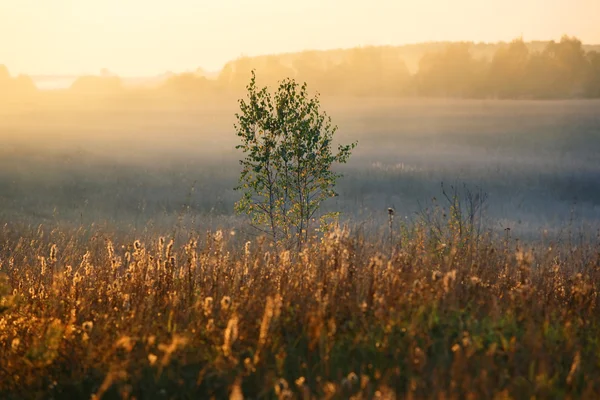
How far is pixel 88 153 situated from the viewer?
70.7 metres

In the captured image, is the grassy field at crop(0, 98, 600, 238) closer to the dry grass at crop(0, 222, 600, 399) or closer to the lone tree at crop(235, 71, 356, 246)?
the lone tree at crop(235, 71, 356, 246)

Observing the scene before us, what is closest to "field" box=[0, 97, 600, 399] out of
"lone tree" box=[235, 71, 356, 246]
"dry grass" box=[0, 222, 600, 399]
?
"dry grass" box=[0, 222, 600, 399]

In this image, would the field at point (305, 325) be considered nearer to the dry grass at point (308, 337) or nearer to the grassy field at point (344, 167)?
the dry grass at point (308, 337)

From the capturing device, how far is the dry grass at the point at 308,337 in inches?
265

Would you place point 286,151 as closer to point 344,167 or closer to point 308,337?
point 308,337

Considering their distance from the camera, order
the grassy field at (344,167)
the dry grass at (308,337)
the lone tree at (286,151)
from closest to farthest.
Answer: the dry grass at (308,337) → the lone tree at (286,151) → the grassy field at (344,167)

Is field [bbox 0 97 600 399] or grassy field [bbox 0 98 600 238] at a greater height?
field [bbox 0 97 600 399]

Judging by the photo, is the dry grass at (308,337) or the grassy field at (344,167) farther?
the grassy field at (344,167)

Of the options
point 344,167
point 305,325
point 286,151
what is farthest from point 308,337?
point 344,167

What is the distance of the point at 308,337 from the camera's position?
25.0ft

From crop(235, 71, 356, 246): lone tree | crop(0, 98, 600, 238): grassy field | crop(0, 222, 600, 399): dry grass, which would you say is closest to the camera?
crop(0, 222, 600, 399): dry grass

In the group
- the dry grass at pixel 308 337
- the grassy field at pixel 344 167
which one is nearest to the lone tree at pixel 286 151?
the grassy field at pixel 344 167

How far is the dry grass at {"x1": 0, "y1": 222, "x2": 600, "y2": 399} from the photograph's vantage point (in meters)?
6.73

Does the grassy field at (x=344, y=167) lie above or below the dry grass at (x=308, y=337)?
below
